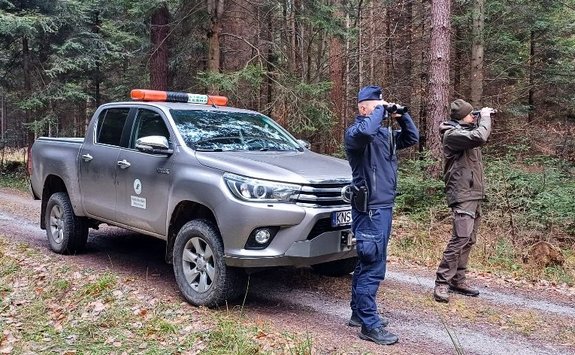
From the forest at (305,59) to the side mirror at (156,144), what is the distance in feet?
21.6

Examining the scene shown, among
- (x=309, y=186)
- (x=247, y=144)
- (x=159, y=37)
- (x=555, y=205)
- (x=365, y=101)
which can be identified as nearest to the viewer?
(x=365, y=101)

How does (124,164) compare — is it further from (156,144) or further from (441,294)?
(441,294)

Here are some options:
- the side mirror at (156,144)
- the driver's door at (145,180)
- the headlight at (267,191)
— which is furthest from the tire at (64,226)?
the headlight at (267,191)

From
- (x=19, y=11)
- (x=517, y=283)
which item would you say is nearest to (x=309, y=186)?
(x=517, y=283)

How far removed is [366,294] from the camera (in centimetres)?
432

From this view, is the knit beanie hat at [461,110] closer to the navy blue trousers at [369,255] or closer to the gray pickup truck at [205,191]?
the gray pickup truck at [205,191]

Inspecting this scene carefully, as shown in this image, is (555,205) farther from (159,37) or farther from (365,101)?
(159,37)

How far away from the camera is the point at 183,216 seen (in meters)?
5.44

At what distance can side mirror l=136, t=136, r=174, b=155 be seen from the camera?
5281 millimetres

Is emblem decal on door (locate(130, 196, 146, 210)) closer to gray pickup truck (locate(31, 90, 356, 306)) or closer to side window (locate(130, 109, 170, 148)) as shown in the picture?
gray pickup truck (locate(31, 90, 356, 306))

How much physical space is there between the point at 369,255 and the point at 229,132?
2.48m

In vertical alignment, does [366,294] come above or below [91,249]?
above

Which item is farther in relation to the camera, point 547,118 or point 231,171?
point 547,118

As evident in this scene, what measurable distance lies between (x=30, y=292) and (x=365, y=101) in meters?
4.59
